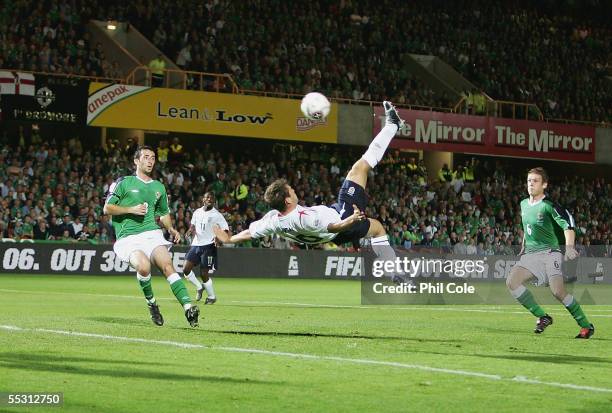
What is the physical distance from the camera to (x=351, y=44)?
46406 mm

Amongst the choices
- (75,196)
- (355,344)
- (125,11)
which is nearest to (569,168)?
(125,11)

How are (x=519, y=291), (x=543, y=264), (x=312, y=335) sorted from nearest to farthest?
(x=312, y=335) → (x=543, y=264) → (x=519, y=291)

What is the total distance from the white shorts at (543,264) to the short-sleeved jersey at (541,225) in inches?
3.4

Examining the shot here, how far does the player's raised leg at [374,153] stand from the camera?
1371 cm

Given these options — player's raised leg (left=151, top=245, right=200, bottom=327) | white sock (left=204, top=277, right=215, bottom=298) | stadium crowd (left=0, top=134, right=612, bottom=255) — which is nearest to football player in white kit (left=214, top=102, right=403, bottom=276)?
player's raised leg (left=151, top=245, right=200, bottom=327)

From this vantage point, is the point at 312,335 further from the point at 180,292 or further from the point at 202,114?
the point at 202,114

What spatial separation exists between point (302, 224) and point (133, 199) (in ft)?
10.8

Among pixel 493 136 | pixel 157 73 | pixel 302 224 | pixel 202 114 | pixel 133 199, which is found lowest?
pixel 302 224

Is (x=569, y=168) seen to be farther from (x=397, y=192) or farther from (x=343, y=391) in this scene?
(x=343, y=391)

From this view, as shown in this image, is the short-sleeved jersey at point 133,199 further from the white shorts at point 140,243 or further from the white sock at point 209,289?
the white sock at point 209,289

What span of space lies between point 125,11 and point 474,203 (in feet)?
54.0

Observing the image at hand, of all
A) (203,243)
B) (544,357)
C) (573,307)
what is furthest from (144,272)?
(203,243)

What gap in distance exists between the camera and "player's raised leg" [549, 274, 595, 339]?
46.5 ft

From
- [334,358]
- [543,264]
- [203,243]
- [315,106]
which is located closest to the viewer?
[334,358]
